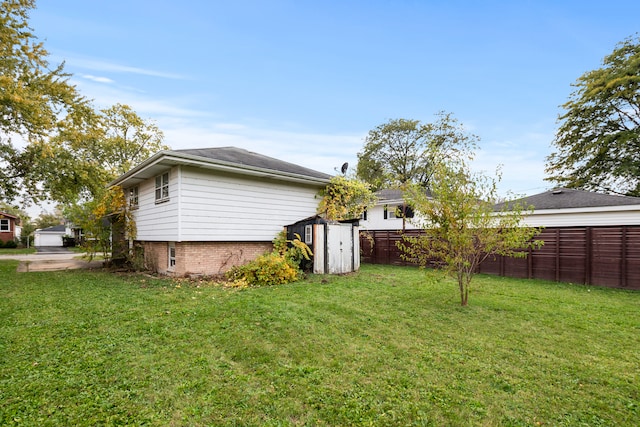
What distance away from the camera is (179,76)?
12.5 m

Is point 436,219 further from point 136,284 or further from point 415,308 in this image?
point 136,284

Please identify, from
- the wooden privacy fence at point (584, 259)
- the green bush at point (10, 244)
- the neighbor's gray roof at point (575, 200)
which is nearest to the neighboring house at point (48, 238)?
the green bush at point (10, 244)

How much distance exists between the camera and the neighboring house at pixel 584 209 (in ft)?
38.9

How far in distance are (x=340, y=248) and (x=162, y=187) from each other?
19.7 feet

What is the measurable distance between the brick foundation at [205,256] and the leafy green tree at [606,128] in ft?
76.3

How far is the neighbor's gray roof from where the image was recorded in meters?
12.1

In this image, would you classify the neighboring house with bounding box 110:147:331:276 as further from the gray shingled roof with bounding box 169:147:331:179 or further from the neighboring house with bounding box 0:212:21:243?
the neighboring house with bounding box 0:212:21:243

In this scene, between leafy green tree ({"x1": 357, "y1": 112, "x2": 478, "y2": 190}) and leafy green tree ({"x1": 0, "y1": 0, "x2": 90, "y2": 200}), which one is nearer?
leafy green tree ({"x1": 0, "y1": 0, "x2": 90, "y2": 200})

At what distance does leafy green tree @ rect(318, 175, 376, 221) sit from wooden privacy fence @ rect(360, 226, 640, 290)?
5.11 meters

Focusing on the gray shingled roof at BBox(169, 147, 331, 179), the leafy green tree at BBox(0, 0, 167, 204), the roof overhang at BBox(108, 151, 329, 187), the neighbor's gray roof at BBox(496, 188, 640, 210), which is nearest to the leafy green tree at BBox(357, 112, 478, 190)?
the neighbor's gray roof at BBox(496, 188, 640, 210)

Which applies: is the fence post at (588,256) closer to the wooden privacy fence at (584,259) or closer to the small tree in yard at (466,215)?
the wooden privacy fence at (584,259)

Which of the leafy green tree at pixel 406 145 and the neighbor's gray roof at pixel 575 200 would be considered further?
the leafy green tree at pixel 406 145

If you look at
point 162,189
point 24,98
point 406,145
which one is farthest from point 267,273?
point 406,145

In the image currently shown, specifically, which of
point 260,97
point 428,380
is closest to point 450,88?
point 260,97
